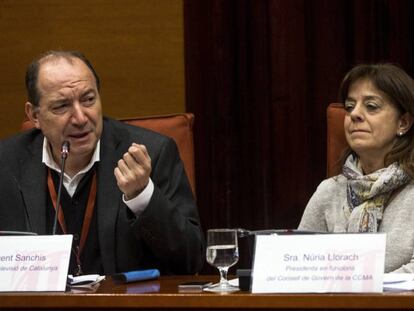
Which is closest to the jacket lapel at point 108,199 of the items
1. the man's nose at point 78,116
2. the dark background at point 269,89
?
the man's nose at point 78,116

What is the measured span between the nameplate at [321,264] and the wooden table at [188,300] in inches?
1.5

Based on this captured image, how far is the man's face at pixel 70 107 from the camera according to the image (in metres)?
2.46

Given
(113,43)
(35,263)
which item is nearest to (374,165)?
(35,263)

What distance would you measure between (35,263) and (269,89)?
63.7 inches

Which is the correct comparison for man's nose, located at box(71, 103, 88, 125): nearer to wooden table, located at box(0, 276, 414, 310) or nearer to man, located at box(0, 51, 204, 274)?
man, located at box(0, 51, 204, 274)

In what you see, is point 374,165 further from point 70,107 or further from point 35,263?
point 35,263

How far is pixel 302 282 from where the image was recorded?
1.61 m

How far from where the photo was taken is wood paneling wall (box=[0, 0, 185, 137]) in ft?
11.3

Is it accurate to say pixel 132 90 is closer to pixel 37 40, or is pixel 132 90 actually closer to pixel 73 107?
pixel 37 40

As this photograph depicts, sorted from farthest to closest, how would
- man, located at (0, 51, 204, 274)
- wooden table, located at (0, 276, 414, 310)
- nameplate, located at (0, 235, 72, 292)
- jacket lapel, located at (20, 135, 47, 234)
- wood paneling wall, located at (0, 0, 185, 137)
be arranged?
wood paneling wall, located at (0, 0, 185, 137)
jacket lapel, located at (20, 135, 47, 234)
man, located at (0, 51, 204, 274)
nameplate, located at (0, 235, 72, 292)
wooden table, located at (0, 276, 414, 310)

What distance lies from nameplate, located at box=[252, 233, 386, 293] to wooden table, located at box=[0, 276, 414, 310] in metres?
0.04

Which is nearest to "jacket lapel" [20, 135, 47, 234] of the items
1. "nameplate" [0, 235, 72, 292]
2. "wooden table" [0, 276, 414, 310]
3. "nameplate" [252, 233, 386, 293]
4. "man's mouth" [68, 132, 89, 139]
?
"man's mouth" [68, 132, 89, 139]

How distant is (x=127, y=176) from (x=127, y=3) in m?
1.48

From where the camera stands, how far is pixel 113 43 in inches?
138
